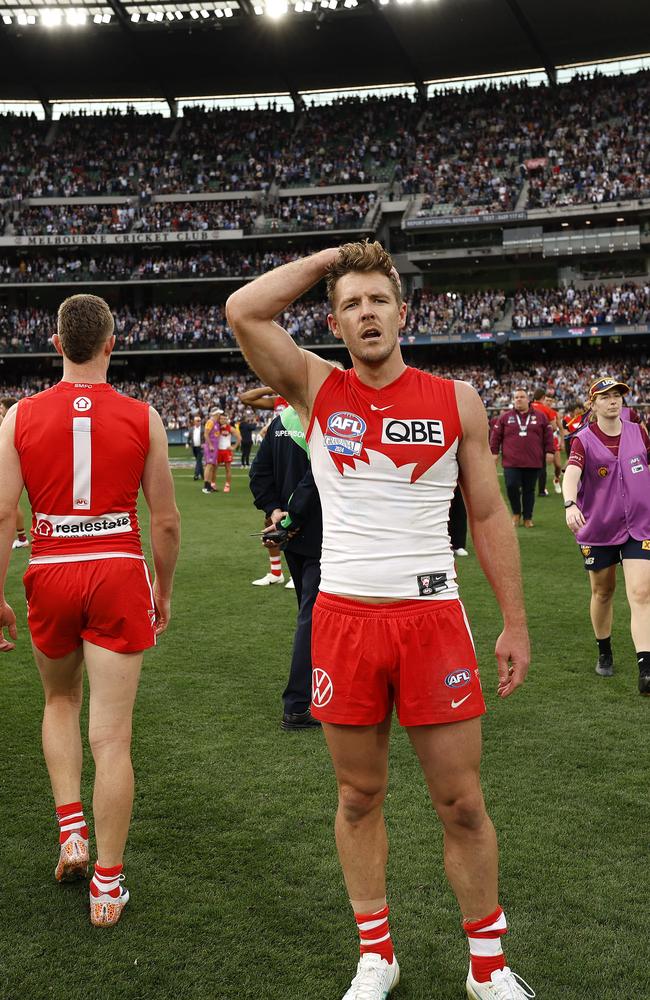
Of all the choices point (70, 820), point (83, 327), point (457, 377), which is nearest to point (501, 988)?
point (70, 820)

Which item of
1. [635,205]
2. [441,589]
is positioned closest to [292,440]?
[441,589]

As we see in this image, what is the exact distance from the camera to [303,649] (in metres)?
5.33

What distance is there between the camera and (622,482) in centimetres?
598

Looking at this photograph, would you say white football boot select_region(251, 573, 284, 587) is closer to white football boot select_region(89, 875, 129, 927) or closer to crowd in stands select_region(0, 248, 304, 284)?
white football boot select_region(89, 875, 129, 927)

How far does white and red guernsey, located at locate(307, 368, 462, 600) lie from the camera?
8.96 feet

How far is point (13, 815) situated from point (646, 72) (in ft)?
178

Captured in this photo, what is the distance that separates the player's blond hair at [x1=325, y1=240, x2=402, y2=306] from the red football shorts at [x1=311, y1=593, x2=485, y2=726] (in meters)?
1.01

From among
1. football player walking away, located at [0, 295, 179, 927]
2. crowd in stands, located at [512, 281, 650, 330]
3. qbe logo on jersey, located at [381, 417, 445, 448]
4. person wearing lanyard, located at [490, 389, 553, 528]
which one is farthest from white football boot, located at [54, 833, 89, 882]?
crowd in stands, located at [512, 281, 650, 330]

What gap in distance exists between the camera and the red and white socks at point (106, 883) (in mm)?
3270

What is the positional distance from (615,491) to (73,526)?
398 centimetres

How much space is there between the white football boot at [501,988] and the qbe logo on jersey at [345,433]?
1.71 meters

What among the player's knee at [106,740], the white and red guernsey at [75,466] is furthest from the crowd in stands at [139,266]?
the player's knee at [106,740]

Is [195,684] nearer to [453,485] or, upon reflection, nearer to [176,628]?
[176,628]

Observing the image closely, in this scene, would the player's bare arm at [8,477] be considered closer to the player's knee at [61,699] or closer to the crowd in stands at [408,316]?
the player's knee at [61,699]
